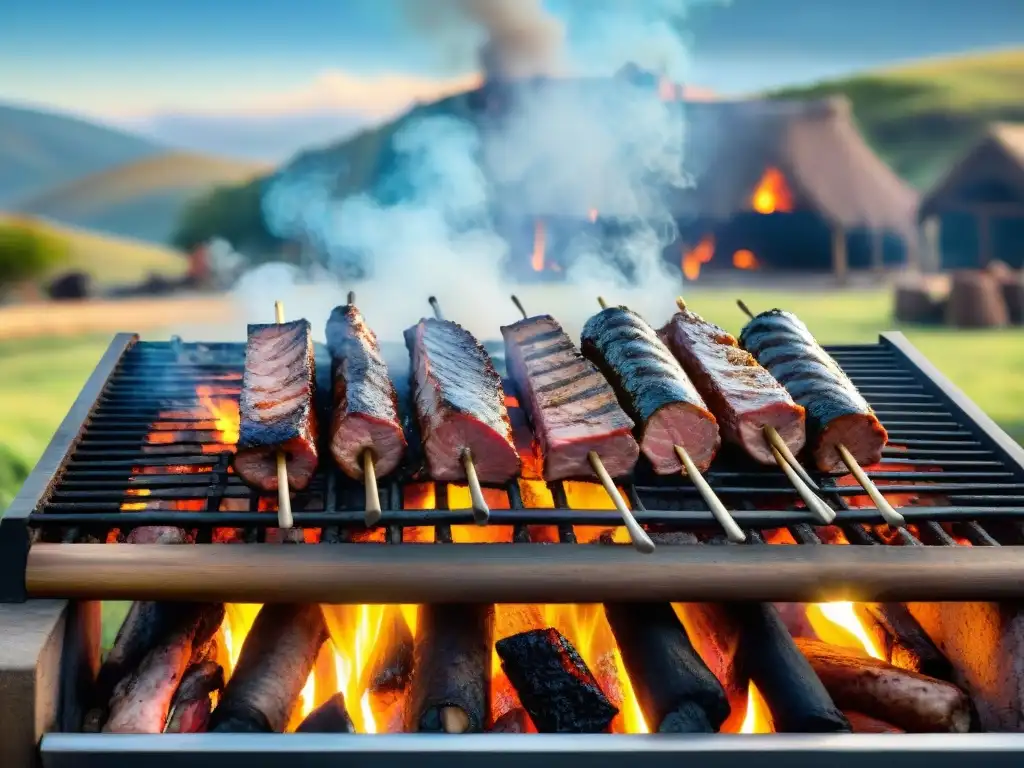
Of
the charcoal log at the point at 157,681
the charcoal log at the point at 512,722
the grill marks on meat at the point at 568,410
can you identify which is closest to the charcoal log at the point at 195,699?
the charcoal log at the point at 157,681

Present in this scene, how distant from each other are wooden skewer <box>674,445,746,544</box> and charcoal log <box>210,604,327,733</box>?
49.4 inches

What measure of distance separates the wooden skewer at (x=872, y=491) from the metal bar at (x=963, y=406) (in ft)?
2.04

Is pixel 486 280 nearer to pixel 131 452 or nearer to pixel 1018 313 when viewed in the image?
pixel 131 452

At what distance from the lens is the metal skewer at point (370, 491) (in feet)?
8.21

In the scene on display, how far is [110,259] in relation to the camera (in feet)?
65.5

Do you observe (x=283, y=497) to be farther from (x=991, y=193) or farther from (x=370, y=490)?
(x=991, y=193)

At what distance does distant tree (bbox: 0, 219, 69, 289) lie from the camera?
18.0 m

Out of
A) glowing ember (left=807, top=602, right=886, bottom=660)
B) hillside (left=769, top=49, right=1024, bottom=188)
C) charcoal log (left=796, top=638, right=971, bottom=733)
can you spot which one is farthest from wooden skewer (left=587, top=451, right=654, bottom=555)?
hillside (left=769, top=49, right=1024, bottom=188)

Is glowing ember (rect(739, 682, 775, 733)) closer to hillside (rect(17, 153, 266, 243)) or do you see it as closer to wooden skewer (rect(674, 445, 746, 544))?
wooden skewer (rect(674, 445, 746, 544))

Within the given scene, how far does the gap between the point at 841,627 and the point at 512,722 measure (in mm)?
1435

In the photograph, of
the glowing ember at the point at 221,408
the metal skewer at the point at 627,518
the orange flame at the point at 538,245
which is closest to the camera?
the metal skewer at the point at 627,518

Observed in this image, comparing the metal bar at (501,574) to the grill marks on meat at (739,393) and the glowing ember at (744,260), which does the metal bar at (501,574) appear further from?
the glowing ember at (744,260)

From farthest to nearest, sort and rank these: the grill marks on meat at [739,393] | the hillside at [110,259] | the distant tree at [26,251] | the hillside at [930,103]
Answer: the hillside at [930,103], the hillside at [110,259], the distant tree at [26,251], the grill marks on meat at [739,393]

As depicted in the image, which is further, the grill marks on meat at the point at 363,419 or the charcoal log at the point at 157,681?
the grill marks on meat at the point at 363,419
